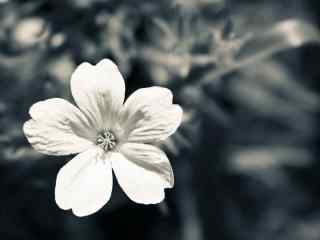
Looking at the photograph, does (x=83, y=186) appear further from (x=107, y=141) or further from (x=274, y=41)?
(x=274, y=41)

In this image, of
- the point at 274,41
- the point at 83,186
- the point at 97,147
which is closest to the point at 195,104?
the point at 274,41

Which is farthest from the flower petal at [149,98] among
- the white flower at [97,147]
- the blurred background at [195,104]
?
the blurred background at [195,104]

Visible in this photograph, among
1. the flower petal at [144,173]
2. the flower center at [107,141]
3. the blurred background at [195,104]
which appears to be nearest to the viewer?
the flower petal at [144,173]

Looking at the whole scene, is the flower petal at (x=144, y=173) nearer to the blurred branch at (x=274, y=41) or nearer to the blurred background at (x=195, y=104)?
the blurred background at (x=195, y=104)

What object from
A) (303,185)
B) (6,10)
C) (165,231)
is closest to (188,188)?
(165,231)

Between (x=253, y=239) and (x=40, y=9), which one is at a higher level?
(x=40, y=9)

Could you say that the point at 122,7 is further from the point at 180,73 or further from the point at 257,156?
the point at 257,156

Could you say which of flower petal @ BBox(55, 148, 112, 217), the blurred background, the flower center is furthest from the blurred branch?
flower petal @ BBox(55, 148, 112, 217)
